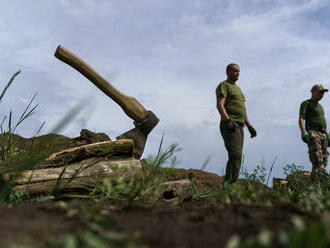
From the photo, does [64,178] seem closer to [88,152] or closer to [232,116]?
[88,152]

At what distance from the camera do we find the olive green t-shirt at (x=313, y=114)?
885 centimetres

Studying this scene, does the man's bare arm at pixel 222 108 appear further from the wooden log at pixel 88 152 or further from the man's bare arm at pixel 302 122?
the man's bare arm at pixel 302 122

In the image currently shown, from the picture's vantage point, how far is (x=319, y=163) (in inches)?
341

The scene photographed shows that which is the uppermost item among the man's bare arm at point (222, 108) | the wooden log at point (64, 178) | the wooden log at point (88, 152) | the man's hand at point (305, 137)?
the man's hand at point (305, 137)

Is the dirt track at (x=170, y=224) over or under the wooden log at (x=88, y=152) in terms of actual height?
under

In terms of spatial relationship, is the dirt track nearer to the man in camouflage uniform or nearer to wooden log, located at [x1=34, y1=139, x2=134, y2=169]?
wooden log, located at [x1=34, y1=139, x2=134, y2=169]

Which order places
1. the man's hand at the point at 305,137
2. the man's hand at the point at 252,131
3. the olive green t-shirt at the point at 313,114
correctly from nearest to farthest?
the man's hand at the point at 252,131 < the man's hand at the point at 305,137 < the olive green t-shirt at the point at 313,114

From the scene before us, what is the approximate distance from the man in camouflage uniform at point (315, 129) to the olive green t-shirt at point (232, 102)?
8.71 ft

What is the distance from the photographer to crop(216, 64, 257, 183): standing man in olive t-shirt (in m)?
6.41

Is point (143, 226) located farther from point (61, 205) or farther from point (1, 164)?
point (1, 164)

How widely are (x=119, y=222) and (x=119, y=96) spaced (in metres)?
4.80

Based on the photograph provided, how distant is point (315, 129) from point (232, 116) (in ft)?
11.0

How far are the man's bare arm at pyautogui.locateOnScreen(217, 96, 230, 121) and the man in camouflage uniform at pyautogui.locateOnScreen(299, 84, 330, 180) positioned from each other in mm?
3057

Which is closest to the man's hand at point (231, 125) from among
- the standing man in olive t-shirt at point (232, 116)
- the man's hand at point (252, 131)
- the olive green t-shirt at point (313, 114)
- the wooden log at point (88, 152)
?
the standing man in olive t-shirt at point (232, 116)
